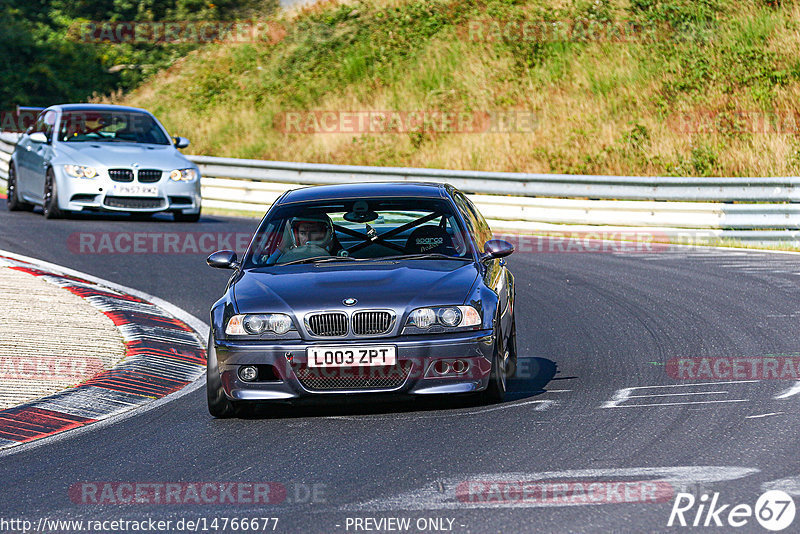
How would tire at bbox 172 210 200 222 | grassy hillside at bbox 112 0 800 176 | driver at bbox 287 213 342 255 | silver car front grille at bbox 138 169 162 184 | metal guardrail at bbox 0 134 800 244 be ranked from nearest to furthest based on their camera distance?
driver at bbox 287 213 342 255
metal guardrail at bbox 0 134 800 244
silver car front grille at bbox 138 169 162 184
tire at bbox 172 210 200 222
grassy hillside at bbox 112 0 800 176

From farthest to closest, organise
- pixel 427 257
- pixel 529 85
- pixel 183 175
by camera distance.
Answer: pixel 529 85
pixel 183 175
pixel 427 257

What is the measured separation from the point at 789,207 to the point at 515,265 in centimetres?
384

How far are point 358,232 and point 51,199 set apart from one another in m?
11.0

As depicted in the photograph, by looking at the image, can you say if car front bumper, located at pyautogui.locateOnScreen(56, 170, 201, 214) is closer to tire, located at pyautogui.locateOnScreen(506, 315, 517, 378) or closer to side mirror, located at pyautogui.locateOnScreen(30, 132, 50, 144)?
side mirror, located at pyautogui.locateOnScreen(30, 132, 50, 144)

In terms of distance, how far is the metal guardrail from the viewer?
1708 cm

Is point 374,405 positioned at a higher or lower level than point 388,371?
lower

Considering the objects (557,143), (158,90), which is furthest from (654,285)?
(158,90)

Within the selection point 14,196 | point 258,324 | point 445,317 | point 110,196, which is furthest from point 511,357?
point 14,196

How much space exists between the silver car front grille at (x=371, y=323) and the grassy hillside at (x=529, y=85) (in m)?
15.0

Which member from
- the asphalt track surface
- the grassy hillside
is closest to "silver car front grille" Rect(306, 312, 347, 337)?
the asphalt track surface

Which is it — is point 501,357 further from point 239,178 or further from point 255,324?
point 239,178

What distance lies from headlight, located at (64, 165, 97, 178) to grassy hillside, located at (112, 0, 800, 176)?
912cm

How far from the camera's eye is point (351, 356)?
7340 mm

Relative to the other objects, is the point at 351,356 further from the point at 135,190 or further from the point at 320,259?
the point at 135,190
